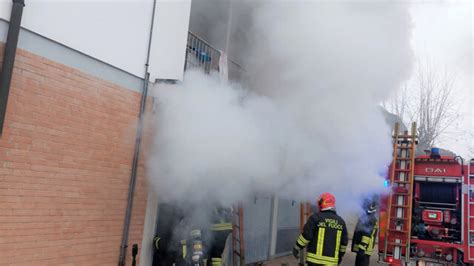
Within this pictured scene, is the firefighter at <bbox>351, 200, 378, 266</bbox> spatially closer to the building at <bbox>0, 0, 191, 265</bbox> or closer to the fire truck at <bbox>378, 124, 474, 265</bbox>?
the fire truck at <bbox>378, 124, 474, 265</bbox>

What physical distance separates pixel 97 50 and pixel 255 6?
145 inches

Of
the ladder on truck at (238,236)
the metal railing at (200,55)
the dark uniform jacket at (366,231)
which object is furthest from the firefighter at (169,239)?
the dark uniform jacket at (366,231)

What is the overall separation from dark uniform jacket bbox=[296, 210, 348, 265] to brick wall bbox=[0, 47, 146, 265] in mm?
2380

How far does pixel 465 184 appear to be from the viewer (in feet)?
22.8

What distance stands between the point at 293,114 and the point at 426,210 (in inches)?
120

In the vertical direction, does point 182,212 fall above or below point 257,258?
above

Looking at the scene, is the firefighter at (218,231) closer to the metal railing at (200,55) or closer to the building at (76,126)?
the building at (76,126)

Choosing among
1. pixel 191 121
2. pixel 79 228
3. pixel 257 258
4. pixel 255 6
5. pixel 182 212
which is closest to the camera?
pixel 79 228

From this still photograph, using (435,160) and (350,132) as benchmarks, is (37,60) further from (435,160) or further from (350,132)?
(435,160)

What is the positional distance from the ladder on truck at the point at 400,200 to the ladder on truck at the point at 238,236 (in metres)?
2.57

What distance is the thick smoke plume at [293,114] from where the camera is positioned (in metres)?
5.63

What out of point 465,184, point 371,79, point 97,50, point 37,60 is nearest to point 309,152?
point 371,79

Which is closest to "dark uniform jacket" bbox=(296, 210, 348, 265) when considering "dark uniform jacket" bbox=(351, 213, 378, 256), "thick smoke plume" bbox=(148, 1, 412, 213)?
"thick smoke plume" bbox=(148, 1, 412, 213)

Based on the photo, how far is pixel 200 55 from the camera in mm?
7359
